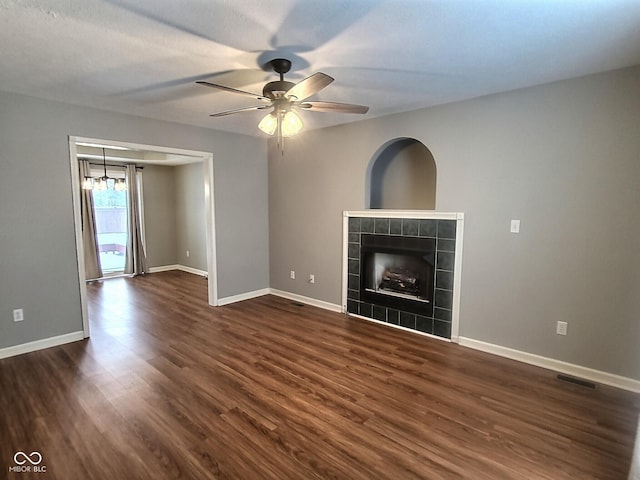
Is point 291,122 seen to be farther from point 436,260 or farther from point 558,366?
point 558,366

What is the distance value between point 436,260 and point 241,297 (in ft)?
9.55

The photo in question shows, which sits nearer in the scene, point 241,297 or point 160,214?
point 241,297

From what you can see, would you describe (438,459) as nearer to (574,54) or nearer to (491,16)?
(491,16)

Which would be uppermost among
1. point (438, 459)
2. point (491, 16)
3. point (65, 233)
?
point (491, 16)

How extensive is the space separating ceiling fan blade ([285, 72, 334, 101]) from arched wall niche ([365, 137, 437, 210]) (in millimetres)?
1862

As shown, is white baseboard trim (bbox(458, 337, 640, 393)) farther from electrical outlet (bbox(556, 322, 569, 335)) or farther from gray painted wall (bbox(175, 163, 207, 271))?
gray painted wall (bbox(175, 163, 207, 271))

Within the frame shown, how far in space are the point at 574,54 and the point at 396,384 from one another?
2.71m

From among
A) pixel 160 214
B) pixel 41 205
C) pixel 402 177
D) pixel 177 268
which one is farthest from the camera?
pixel 177 268

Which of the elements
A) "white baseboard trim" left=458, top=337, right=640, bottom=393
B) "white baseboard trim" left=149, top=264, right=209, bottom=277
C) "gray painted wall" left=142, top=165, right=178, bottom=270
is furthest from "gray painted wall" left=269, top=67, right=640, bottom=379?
"gray painted wall" left=142, top=165, right=178, bottom=270

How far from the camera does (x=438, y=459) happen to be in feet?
6.15

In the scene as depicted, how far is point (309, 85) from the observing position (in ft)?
6.98

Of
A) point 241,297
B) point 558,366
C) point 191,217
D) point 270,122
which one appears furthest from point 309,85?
point 191,217

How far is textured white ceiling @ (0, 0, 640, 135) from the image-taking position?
5.71 feet

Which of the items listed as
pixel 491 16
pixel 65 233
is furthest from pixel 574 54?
pixel 65 233
